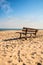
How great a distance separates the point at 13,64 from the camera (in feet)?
10.9

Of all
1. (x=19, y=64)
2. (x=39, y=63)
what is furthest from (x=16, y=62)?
(x=39, y=63)

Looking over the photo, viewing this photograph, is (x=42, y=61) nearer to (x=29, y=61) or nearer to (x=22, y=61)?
(x=29, y=61)

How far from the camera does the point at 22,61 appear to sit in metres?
3.61

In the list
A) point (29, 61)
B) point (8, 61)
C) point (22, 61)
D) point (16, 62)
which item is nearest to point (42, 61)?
point (29, 61)

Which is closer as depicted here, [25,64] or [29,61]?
[25,64]

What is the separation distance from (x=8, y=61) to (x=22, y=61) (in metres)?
0.50

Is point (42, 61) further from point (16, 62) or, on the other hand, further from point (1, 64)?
point (1, 64)

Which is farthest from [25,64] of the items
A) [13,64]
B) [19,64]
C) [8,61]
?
[8,61]

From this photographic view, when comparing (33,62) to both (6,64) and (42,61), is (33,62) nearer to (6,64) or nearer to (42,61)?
(42,61)

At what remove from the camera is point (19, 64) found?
3371 mm

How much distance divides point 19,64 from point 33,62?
524mm

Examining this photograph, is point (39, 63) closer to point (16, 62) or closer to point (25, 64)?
point (25, 64)

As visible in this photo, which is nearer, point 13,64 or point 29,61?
point 13,64

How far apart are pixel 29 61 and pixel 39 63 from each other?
366 millimetres
